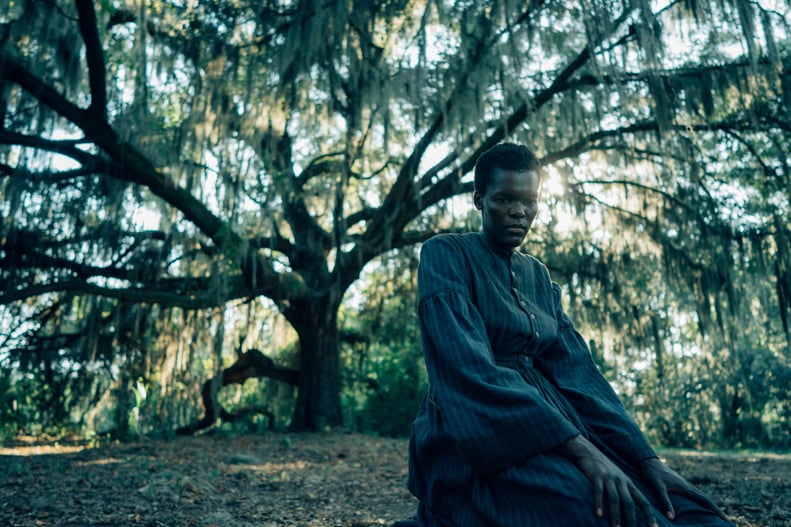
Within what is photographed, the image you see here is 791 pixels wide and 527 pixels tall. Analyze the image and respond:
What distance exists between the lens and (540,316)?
1.83 meters

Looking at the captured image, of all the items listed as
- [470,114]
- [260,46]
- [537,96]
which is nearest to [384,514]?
[470,114]

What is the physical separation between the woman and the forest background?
4.08 m

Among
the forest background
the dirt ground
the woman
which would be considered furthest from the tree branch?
the woman

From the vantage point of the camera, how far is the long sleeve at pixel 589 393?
5.41ft

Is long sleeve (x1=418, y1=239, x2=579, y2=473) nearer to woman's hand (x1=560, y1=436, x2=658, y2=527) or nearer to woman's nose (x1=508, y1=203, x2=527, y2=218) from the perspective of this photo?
woman's hand (x1=560, y1=436, x2=658, y2=527)

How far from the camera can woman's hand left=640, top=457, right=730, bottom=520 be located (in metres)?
1.46

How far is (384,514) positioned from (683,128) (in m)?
5.80

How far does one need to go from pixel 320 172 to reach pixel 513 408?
26.1 feet

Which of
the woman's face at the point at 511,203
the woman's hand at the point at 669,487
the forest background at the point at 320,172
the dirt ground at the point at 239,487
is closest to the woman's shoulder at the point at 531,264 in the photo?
the woman's face at the point at 511,203

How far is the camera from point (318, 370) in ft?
29.1

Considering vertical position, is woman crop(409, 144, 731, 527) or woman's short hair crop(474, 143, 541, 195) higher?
woman's short hair crop(474, 143, 541, 195)

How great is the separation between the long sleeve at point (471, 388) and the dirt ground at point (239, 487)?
1.86 metres

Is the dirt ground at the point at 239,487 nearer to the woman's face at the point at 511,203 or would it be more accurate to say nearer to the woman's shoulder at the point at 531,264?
the woman's shoulder at the point at 531,264

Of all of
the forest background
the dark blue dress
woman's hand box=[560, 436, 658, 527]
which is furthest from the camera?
the forest background
